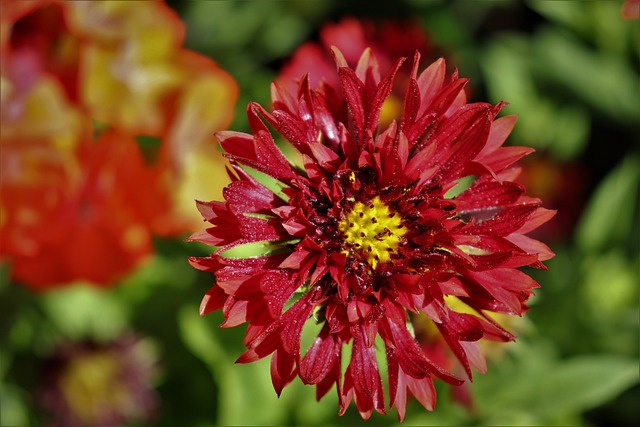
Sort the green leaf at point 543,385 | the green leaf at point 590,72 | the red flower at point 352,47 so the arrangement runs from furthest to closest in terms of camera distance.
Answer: the green leaf at point 590,72, the red flower at point 352,47, the green leaf at point 543,385

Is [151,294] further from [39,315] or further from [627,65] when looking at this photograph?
[627,65]

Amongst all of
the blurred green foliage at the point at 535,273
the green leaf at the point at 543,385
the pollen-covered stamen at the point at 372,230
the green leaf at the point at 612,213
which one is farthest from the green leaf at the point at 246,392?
the green leaf at the point at 612,213

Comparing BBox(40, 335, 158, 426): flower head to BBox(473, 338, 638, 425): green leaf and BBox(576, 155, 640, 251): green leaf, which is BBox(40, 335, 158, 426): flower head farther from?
BBox(576, 155, 640, 251): green leaf

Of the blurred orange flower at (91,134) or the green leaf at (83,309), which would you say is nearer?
the blurred orange flower at (91,134)

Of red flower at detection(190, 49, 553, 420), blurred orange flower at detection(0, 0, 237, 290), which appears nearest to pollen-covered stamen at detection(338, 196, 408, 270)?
red flower at detection(190, 49, 553, 420)

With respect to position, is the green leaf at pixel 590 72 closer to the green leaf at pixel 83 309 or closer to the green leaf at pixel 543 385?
the green leaf at pixel 543 385

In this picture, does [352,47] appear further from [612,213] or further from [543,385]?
[543,385]
